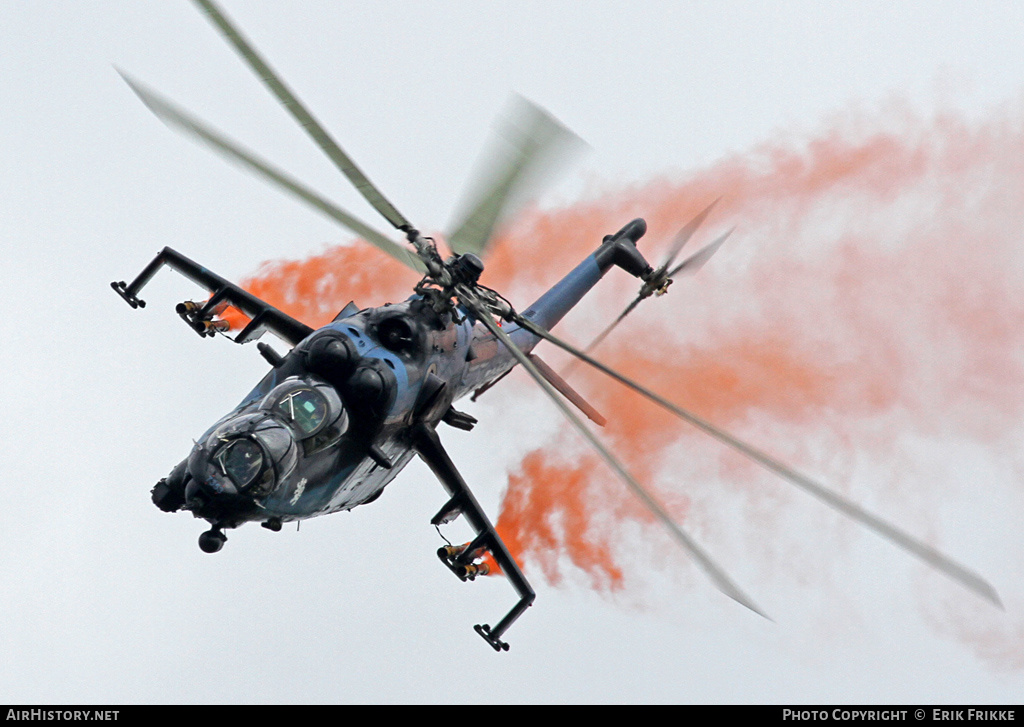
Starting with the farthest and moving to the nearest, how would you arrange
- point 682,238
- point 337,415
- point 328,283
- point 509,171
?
1. point 328,283
2. point 682,238
3. point 509,171
4. point 337,415

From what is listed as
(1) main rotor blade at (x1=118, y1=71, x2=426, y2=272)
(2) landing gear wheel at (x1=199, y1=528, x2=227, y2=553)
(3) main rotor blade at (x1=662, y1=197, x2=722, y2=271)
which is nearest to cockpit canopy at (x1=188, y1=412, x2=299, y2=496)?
(2) landing gear wheel at (x1=199, y1=528, x2=227, y2=553)

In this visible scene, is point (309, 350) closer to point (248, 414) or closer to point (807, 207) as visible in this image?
point (248, 414)

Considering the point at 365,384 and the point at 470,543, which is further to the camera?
the point at 470,543

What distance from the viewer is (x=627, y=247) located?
973 inches

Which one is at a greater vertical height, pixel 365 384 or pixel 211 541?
pixel 365 384

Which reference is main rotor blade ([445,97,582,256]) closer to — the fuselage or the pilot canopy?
the fuselage

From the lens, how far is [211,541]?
46.0 ft

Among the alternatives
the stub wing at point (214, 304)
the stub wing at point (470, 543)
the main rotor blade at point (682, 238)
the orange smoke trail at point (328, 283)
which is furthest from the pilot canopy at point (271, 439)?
the main rotor blade at point (682, 238)

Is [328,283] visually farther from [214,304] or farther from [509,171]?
[509,171]

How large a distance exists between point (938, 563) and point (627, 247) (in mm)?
15114

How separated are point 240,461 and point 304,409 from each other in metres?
1.68

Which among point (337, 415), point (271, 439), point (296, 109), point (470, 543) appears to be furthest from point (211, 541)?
point (296, 109)

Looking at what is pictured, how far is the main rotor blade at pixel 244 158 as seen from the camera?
1248cm

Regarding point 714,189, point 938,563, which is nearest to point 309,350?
point 938,563
